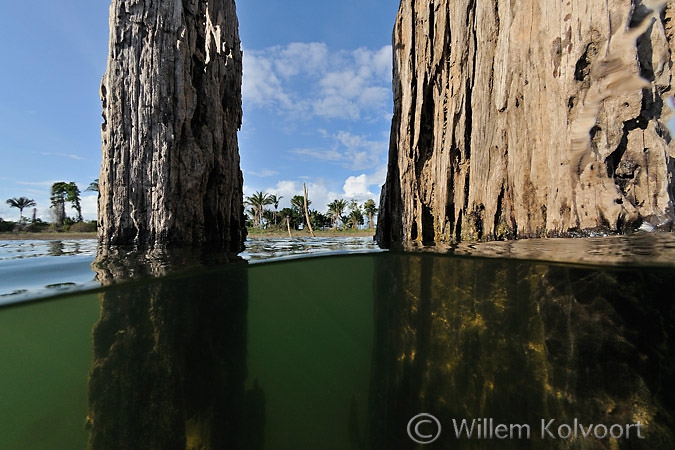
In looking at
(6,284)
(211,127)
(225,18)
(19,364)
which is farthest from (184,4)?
(19,364)

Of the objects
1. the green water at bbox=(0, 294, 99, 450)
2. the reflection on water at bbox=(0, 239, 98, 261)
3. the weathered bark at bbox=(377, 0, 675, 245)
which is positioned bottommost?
the green water at bbox=(0, 294, 99, 450)

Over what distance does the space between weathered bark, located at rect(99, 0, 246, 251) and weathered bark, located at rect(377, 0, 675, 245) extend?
8690mm

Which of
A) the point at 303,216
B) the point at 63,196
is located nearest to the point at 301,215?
the point at 303,216

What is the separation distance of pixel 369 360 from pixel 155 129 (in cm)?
1035

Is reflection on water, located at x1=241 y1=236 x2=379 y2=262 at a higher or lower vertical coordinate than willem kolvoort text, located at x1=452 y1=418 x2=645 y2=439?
higher

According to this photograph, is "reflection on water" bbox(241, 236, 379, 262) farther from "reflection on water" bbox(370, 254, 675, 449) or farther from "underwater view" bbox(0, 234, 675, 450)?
"reflection on water" bbox(370, 254, 675, 449)

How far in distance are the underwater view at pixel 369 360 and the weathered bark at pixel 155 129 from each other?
330 cm

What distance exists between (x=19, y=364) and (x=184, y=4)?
13059mm

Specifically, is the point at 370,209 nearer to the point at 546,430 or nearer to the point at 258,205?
the point at 258,205

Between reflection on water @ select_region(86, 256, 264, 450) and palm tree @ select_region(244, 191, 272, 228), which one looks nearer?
reflection on water @ select_region(86, 256, 264, 450)

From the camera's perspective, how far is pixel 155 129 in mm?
9336

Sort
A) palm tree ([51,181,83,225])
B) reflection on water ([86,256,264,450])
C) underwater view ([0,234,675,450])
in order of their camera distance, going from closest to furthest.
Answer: underwater view ([0,234,675,450]) < reflection on water ([86,256,264,450]) < palm tree ([51,181,83,225])

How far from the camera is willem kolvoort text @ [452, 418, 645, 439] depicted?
2871 millimetres

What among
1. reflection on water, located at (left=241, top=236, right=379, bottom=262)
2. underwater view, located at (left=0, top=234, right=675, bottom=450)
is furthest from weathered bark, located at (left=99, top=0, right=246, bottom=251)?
underwater view, located at (left=0, top=234, right=675, bottom=450)
